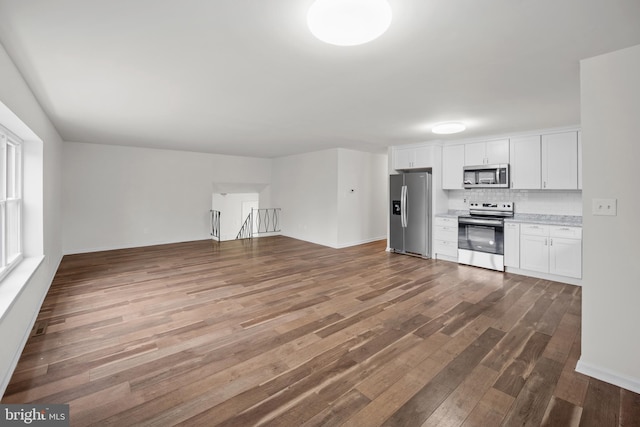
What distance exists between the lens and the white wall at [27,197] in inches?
83.1

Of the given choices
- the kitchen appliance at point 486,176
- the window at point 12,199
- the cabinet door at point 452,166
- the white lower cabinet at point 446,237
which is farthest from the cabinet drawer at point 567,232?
the window at point 12,199

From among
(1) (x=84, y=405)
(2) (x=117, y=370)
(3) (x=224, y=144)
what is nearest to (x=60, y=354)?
(2) (x=117, y=370)

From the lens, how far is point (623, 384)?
2096mm

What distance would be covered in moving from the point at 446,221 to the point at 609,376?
379 cm

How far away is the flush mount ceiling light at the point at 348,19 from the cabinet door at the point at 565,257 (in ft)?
14.5

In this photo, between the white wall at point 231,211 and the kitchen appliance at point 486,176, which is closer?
the kitchen appliance at point 486,176

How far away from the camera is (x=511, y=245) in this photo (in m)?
4.87

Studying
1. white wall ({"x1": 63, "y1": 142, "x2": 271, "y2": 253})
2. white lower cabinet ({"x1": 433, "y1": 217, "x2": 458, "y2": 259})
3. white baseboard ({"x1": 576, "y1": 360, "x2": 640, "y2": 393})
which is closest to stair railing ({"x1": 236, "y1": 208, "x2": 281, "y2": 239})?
white wall ({"x1": 63, "y1": 142, "x2": 271, "y2": 253})

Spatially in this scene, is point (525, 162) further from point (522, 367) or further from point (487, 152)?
point (522, 367)

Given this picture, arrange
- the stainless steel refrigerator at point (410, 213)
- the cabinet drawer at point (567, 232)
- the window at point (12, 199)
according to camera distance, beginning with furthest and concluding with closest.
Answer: the stainless steel refrigerator at point (410, 213) < the cabinet drawer at point (567, 232) < the window at point (12, 199)

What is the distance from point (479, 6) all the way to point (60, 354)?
12.8ft

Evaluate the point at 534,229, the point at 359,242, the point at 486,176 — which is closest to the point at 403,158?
the point at 486,176

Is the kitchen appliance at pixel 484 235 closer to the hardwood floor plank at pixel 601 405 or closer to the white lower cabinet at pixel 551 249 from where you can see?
the white lower cabinet at pixel 551 249

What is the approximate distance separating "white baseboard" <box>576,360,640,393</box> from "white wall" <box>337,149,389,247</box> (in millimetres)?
5063
